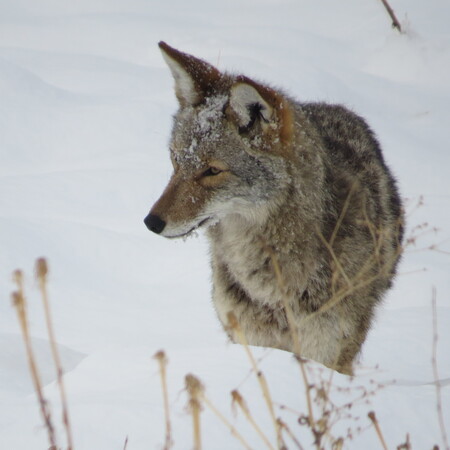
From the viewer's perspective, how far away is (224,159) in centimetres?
339

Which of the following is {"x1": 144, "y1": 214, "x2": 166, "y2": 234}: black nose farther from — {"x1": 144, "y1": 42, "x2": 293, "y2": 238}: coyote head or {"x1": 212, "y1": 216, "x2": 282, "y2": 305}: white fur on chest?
{"x1": 212, "y1": 216, "x2": 282, "y2": 305}: white fur on chest

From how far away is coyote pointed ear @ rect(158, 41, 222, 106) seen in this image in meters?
3.48

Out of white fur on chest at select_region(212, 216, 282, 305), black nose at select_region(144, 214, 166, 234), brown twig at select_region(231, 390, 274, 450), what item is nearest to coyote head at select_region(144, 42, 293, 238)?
black nose at select_region(144, 214, 166, 234)

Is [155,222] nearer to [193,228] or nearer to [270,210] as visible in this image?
[193,228]

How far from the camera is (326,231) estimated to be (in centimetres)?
361

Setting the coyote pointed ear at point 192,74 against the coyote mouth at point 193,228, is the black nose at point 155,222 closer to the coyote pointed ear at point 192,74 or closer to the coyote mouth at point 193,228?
the coyote mouth at point 193,228

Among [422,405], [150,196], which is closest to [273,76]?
[150,196]

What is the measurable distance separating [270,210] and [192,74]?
0.75 metres

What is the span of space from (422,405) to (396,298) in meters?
2.45

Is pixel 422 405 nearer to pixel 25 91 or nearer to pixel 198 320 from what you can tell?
pixel 198 320

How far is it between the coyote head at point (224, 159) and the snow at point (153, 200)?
0.56 meters

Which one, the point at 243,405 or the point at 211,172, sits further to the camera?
the point at 211,172

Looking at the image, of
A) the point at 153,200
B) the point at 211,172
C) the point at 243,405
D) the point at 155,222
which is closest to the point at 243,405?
the point at 243,405

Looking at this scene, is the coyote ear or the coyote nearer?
the coyote ear
